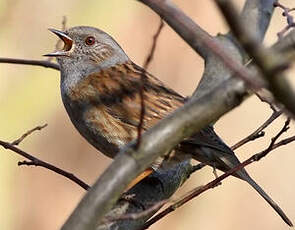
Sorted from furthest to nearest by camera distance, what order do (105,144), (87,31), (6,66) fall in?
(6,66), (87,31), (105,144)

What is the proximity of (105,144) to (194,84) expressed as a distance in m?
3.46

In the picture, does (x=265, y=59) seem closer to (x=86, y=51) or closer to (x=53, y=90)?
(x=86, y=51)

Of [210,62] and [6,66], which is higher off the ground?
[210,62]

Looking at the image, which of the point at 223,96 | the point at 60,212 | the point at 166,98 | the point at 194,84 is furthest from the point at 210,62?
the point at 60,212

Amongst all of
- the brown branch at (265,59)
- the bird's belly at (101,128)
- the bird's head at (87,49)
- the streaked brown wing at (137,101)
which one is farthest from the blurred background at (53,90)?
the brown branch at (265,59)

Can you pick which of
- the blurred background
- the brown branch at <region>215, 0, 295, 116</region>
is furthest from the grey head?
the brown branch at <region>215, 0, 295, 116</region>

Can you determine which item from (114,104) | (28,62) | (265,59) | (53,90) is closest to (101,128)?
(114,104)

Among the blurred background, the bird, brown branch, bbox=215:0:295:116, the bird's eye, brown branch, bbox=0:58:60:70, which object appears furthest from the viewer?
the blurred background

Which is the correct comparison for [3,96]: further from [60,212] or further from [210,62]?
[210,62]

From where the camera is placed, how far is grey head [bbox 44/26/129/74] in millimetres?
5309

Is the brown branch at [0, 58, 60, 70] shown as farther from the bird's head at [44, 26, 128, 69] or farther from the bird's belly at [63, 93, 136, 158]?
the bird's belly at [63, 93, 136, 158]

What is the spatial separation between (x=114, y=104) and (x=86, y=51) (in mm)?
558

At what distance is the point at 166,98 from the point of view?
4.96 metres

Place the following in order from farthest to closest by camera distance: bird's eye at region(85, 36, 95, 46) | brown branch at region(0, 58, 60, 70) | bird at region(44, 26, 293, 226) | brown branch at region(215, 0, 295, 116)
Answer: bird's eye at region(85, 36, 95, 46) → bird at region(44, 26, 293, 226) → brown branch at region(0, 58, 60, 70) → brown branch at region(215, 0, 295, 116)
